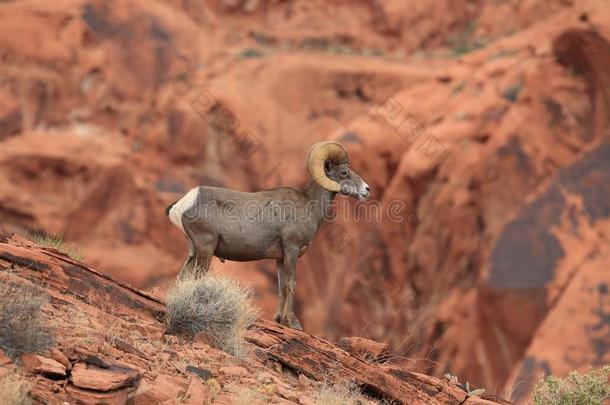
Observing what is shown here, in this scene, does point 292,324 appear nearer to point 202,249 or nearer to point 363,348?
point 363,348

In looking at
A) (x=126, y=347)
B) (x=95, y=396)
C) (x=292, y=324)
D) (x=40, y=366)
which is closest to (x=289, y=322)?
(x=292, y=324)

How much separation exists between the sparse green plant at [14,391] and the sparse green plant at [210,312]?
254cm

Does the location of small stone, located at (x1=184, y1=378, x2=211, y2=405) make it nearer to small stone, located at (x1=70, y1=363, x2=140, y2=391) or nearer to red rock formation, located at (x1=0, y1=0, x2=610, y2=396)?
small stone, located at (x1=70, y1=363, x2=140, y2=391)

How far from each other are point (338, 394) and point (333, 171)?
4.04 m

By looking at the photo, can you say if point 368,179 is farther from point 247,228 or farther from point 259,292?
point 247,228

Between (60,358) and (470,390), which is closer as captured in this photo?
(60,358)

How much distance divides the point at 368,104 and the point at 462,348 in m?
15.9

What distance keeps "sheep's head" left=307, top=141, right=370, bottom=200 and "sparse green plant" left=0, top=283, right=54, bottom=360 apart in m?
4.85

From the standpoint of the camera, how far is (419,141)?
3250 centimetres

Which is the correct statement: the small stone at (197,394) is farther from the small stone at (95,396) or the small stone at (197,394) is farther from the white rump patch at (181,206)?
the white rump patch at (181,206)

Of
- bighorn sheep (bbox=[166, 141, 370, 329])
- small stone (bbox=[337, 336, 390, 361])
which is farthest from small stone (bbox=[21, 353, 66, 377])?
small stone (bbox=[337, 336, 390, 361])

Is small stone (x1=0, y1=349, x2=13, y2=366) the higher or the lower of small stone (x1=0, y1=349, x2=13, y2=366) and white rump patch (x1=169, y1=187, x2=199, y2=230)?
the lower

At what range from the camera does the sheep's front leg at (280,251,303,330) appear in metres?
12.6

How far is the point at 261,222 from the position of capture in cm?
1273
